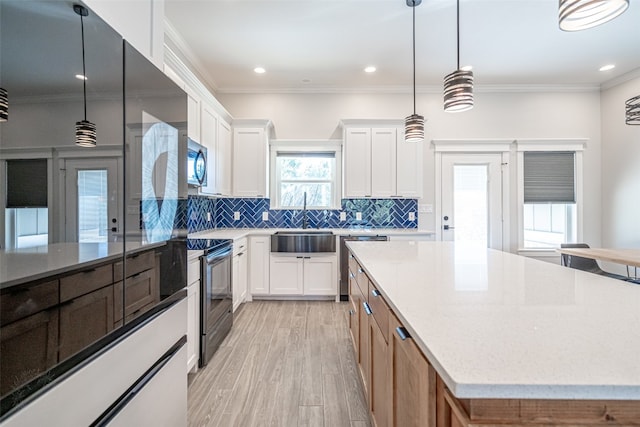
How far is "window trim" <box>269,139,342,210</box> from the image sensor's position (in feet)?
14.5

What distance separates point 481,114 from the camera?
446 cm

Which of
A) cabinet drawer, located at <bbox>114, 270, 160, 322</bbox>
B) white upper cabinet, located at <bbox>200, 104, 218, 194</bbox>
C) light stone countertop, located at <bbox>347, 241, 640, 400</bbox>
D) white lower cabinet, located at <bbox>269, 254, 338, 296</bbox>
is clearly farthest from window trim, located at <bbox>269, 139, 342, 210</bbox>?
cabinet drawer, located at <bbox>114, 270, 160, 322</bbox>

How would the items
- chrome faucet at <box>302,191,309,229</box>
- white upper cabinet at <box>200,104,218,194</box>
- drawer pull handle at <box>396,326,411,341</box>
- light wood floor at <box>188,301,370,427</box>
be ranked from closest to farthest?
1. drawer pull handle at <box>396,326,411,341</box>
2. light wood floor at <box>188,301,370,427</box>
3. white upper cabinet at <box>200,104,218,194</box>
4. chrome faucet at <box>302,191,309,229</box>

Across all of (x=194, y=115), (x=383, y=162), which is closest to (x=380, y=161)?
(x=383, y=162)

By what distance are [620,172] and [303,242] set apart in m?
4.61

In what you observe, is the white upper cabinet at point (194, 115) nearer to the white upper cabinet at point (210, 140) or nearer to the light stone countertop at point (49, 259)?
the white upper cabinet at point (210, 140)

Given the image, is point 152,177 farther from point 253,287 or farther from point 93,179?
point 253,287

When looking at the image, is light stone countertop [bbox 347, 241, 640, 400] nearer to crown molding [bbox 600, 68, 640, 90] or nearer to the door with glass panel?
the door with glass panel

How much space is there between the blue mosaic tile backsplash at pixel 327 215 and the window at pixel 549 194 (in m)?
1.70

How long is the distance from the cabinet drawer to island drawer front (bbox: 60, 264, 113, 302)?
0.06m

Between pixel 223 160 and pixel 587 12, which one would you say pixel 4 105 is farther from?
pixel 223 160

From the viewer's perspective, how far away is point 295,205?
4516 millimetres

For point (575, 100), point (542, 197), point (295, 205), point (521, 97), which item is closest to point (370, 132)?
point (295, 205)

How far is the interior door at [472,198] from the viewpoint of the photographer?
442cm
